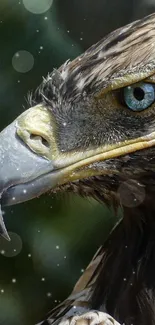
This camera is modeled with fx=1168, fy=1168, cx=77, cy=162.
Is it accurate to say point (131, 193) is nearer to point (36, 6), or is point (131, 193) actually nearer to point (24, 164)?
point (24, 164)

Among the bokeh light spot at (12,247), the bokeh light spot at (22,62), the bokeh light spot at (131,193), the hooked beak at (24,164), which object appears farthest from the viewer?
the bokeh light spot at (12,247)

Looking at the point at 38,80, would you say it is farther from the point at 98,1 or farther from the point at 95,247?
the point at 95,247

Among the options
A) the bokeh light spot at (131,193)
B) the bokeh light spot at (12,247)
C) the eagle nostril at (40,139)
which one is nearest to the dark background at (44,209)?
the bokeh light spot at (12,247)

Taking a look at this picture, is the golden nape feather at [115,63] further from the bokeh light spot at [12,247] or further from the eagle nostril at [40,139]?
the bokeh light spot at [12,247]

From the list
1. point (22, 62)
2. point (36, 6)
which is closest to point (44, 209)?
point (22, 62)

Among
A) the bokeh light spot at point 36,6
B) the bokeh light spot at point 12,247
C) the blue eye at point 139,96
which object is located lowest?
the bokeh light spot at point 12,247

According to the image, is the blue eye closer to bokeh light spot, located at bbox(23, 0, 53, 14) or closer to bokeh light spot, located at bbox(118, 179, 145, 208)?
bokeh light spot, located at bbox(118, 179, 145, 208)

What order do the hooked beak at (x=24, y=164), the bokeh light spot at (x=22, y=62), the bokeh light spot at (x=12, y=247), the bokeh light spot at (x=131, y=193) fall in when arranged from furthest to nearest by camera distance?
the bokeh light spot at (x=12, y=247) → the bokeh light spot at (x=22, y=62) → the bokeh light spot at (x=131, y=193) → the hooked beak at (x=24, y=164)
